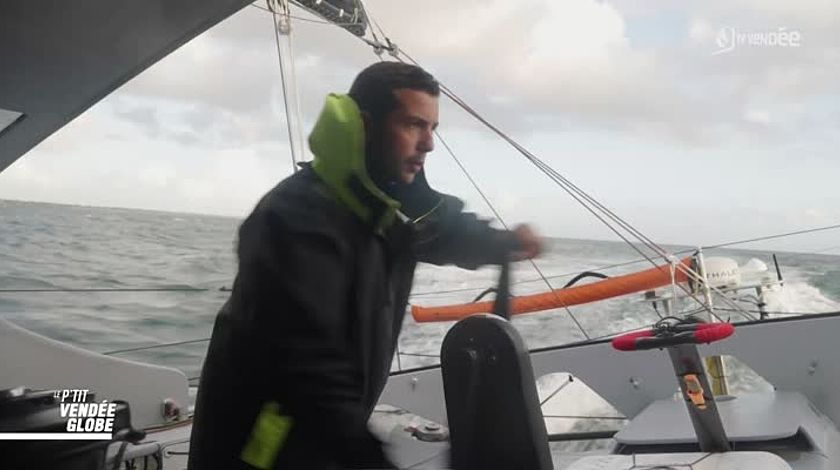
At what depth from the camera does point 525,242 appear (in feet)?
1.97

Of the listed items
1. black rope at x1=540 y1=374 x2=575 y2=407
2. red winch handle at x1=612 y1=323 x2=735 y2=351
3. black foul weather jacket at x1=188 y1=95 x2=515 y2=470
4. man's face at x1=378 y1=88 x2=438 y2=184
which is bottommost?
black rope at x1=540 y1=374 x2=575 y2=407

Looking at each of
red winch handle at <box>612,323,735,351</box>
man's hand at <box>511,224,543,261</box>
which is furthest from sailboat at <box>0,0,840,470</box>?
man's hand at <box>511,224,543,261</box>

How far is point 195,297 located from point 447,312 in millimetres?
550

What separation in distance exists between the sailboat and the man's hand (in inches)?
4.8

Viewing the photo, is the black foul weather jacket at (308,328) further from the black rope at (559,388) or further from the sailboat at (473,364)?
the black rope at (559,388)

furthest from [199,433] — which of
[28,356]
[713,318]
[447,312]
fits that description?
[28,356]

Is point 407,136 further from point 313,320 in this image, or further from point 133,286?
point 133,286

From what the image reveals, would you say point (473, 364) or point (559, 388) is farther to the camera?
point (559, 388)

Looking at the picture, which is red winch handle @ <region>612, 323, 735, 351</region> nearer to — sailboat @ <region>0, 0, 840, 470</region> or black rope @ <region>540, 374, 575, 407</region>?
sailboat @ <region>0, 0, 840, 470</region>

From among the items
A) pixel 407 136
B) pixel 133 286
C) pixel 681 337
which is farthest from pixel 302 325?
pixel 133 286

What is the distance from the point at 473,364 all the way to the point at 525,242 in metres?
0.16

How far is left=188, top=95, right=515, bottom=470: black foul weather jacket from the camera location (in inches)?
18.5

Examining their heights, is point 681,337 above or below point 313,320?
below

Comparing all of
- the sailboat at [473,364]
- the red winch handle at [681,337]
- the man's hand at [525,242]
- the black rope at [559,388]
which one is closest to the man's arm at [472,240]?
the man's hand at [525,242]
